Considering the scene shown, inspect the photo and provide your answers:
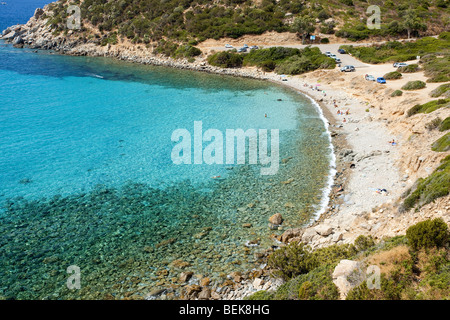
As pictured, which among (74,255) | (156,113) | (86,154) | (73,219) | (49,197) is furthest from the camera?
(156,113)

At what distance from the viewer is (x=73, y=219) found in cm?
2241

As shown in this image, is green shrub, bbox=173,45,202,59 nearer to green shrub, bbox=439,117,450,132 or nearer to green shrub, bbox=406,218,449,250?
green shrub, bbox=439,117,450,132

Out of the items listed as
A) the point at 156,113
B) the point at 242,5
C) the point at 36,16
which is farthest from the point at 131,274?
the point at 36,16

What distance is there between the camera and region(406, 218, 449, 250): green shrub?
1271 centimetres

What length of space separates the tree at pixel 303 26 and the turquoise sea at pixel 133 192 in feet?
133

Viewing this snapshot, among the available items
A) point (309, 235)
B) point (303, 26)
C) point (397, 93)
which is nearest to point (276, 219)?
point (309, 235)

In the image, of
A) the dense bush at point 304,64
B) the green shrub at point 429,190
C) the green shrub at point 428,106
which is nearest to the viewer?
the green shrub at point 429,190

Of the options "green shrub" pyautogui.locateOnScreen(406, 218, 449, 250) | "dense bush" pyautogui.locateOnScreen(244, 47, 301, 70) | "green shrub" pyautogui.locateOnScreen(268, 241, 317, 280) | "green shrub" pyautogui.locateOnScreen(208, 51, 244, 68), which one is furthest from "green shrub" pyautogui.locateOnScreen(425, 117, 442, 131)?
"green shrub" pyautogui.locateOnScreen(208, 51, 244, 68)

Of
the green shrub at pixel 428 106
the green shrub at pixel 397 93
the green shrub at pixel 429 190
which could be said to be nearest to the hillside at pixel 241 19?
the green shrub at pixel 397 93

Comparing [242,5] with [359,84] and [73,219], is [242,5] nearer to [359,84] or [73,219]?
[359,84]

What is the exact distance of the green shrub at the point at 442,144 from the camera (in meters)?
23.8

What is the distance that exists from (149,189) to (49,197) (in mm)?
8029

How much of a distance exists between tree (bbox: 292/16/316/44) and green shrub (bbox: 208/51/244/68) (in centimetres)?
2049

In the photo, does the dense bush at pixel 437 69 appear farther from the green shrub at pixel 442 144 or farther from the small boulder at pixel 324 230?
the small boulder at pixel 324 230
